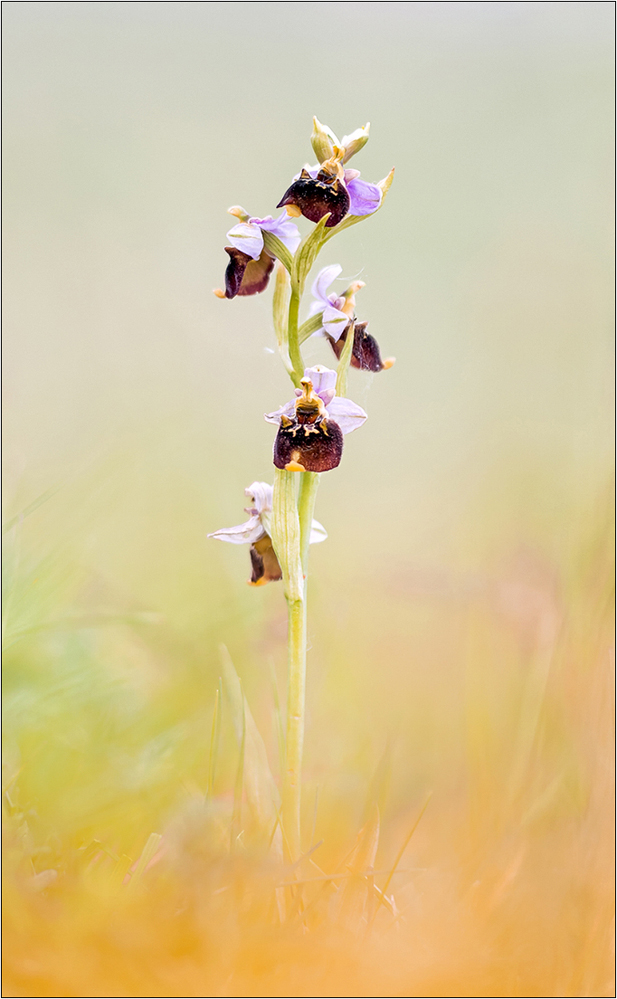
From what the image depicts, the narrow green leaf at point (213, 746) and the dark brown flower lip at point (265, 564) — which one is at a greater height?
the dark brown flower lip at point (265, 564)

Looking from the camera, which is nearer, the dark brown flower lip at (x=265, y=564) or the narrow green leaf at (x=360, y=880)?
the narrow green leaf at (x=360, y=880)

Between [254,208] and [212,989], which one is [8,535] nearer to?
[212,989]

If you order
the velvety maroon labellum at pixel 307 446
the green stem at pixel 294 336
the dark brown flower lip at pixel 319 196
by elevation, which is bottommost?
the velvety maroon labellum at pixel 307 446

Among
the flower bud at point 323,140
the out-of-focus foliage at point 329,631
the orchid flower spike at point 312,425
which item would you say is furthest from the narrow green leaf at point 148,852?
the flower bud at point 323,140

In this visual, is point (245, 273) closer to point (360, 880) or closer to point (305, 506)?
point (305, 506)

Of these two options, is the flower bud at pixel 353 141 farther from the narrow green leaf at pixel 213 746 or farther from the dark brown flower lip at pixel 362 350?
the narrow green leaf at pixel 213 746

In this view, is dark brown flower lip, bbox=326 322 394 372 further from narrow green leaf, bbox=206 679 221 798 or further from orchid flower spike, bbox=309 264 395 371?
narrow green leaf, bbox=206 679 221 798

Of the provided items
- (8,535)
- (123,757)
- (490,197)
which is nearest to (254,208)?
(490,197)
